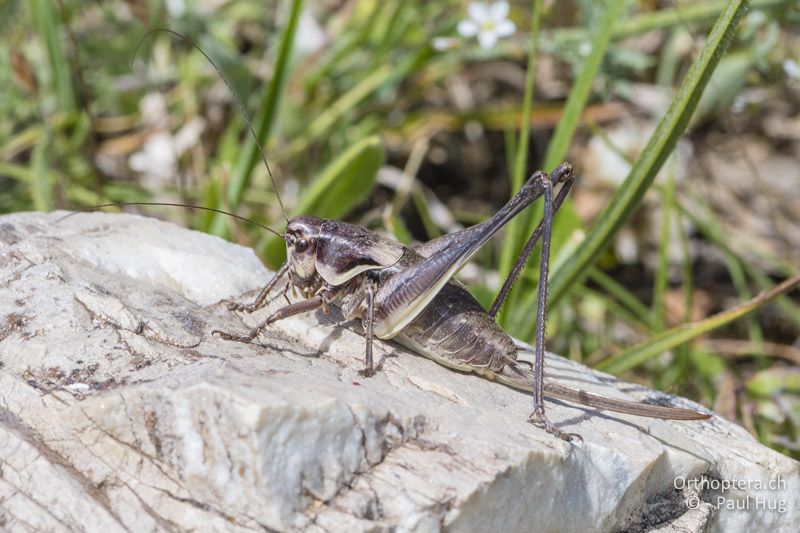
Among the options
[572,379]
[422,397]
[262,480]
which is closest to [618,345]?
[572,379]

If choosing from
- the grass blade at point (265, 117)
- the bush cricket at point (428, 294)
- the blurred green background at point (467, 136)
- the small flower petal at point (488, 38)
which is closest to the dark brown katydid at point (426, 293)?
the bush cricket at point (428, 294)

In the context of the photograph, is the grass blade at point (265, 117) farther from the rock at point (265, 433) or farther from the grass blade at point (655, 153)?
the grass blade at point (655, 153)

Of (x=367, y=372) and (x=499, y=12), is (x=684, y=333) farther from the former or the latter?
(x=499, y=12)

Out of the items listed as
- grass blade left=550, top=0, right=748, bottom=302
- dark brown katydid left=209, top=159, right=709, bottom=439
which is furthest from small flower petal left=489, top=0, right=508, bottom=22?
dark brown katydid left=209, top=159, right=709, bottom=439

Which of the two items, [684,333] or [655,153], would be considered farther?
[684,333]

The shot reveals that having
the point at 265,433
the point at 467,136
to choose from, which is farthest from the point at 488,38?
the point at 265,433

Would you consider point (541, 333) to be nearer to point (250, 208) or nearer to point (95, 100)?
point (250, 208)

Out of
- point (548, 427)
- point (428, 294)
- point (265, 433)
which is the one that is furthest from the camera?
point (428, 294)
